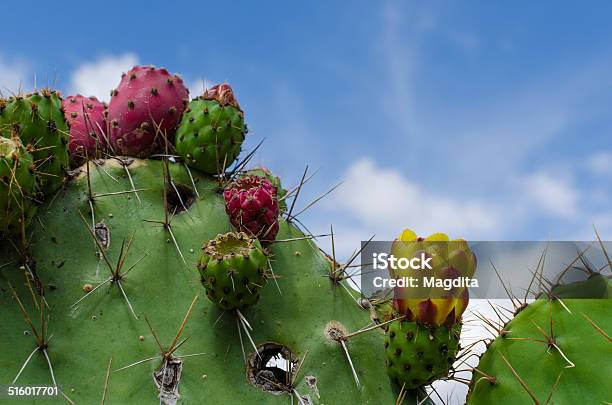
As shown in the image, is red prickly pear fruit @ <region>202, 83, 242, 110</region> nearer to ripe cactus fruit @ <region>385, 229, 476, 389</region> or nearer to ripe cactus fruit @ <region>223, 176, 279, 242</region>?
ripe cactus fruit @ <region>223, 176, 279, 242</region>

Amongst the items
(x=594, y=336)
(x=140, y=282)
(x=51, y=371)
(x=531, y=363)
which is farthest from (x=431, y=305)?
(x=51, y=371)

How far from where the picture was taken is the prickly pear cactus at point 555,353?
2.12m

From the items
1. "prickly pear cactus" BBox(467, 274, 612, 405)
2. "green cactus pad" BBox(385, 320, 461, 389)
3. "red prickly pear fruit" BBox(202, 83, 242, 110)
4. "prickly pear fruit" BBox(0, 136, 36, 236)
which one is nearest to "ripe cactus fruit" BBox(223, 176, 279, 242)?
"red prickly pear fruit" BBox(202, 83, 242, 110)

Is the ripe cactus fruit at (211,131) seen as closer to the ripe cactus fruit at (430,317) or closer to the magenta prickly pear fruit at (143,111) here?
the magenta prickly pear fruit at (143,111)

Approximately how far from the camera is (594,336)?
7.09ft

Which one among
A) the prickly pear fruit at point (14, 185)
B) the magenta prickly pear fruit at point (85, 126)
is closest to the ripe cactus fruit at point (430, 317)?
the prickly pear fruit at point (14, 185)

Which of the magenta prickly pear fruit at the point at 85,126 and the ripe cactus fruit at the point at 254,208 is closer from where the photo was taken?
the ripe cactus fruit at the point at 254,208

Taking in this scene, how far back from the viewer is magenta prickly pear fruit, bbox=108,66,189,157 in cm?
286

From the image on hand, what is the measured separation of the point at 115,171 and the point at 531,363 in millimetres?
1698

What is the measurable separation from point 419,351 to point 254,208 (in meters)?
0.77

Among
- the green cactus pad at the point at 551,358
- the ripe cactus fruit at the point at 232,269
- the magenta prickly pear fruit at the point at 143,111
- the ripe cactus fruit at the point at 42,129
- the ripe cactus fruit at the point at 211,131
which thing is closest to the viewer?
the green cactus pad at the point at 551,358

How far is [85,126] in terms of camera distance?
117 inches

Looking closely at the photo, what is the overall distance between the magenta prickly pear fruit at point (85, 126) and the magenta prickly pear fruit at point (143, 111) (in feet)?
0.30

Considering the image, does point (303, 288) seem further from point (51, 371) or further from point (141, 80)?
point (141, 80)
